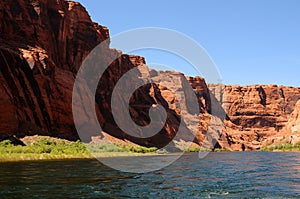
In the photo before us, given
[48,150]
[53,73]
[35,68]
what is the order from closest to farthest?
[48,150] < [35,68] < [53,73]

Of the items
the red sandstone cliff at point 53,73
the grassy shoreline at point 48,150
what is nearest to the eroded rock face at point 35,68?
the red sandstone cliff at point 53,73

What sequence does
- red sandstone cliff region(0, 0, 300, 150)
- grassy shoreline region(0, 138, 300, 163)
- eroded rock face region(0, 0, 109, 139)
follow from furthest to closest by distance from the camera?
red sandstone cliff region(0, 0, 300, 150)
eroded rock face region(0, 0, 109, 139)
grassy shoreline region(0, 138, 300, 163)

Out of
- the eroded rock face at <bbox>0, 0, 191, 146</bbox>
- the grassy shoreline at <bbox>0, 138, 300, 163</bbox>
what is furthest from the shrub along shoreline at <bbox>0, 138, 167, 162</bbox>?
the eroded rock face at <bbox>0, 0, 191, 146</bbox>

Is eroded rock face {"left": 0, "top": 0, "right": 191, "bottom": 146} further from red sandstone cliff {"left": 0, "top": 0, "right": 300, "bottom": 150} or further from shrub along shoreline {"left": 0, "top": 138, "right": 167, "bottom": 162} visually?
shrub along shoreline {"left": 0, "top": 138, "right": 167, "bottom": 162}

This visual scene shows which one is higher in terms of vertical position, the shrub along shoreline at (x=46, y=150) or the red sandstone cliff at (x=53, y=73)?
the red sandstone cliff at (x=53, y=73)

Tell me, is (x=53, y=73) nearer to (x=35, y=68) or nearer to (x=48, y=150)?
(x=35, y=68)

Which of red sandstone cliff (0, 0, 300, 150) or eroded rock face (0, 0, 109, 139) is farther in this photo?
red sandstone cliff (0, 0, 300, 150)

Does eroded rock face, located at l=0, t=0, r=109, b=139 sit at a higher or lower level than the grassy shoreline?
higher

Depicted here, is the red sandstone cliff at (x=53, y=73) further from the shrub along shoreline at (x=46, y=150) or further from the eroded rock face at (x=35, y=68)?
the shrub along shoreline at (x=46, y=150)

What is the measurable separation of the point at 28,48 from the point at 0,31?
6.59m

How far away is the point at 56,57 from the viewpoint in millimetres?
88375

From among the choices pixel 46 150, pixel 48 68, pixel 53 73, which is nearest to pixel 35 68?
pixel 48 68

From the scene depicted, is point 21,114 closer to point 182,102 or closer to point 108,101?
point 108,101

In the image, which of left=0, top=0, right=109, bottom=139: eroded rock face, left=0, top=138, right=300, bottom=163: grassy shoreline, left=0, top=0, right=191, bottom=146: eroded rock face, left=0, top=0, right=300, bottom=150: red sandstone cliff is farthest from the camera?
left=0, top=0, right=300, bottom=150: red sandstone cliff
